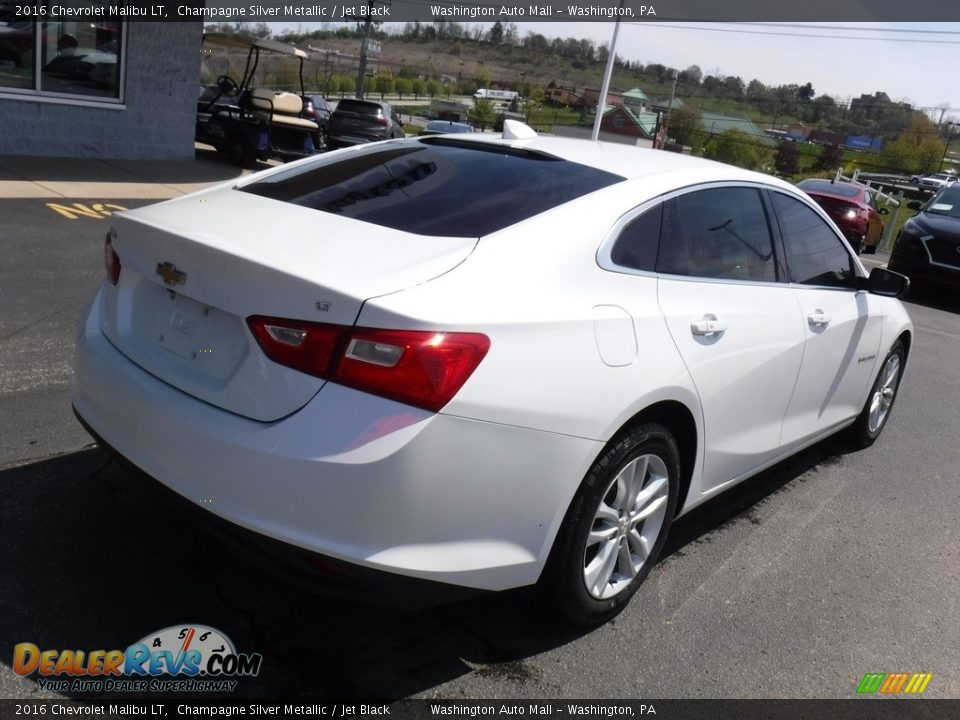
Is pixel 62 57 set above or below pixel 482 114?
above

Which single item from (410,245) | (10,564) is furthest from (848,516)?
(10,564)

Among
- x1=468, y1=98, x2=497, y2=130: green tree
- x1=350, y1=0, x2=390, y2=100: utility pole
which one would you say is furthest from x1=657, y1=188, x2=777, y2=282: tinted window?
x1=468, y1=98, x2=497, y2=130: green tree

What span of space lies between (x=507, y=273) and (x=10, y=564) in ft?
6.32

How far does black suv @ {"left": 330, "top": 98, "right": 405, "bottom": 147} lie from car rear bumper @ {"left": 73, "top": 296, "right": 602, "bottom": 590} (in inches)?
727

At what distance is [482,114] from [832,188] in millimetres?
58685

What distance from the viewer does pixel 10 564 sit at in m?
2.95

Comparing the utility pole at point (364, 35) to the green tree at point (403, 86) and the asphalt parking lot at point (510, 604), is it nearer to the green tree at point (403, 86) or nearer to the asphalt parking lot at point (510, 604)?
the asphalt parking lot at point (510, 604)

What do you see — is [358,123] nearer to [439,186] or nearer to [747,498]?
[747,498]

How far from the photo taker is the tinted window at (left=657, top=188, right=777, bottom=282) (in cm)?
329

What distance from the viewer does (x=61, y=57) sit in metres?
12.0

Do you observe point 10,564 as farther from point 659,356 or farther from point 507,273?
point 659,356

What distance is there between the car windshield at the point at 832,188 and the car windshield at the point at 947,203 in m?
3.96

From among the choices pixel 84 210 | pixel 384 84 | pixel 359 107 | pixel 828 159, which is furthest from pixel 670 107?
pixel 84 210

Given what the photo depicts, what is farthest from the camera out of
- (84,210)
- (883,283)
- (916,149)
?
(916,149)
